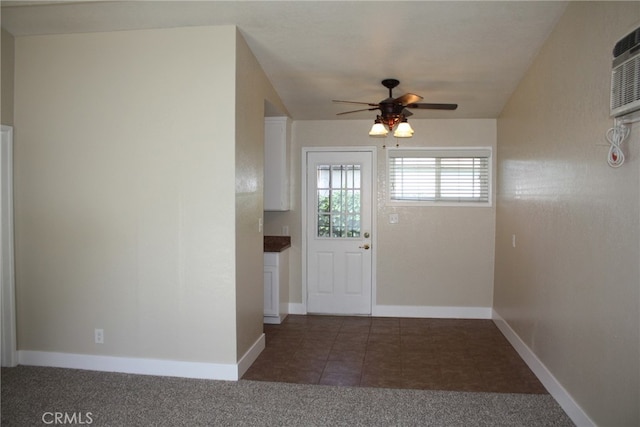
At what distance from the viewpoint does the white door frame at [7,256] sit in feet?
11.8


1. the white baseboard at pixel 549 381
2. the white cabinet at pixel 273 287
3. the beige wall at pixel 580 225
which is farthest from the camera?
the white cabinet at pixel 273 287

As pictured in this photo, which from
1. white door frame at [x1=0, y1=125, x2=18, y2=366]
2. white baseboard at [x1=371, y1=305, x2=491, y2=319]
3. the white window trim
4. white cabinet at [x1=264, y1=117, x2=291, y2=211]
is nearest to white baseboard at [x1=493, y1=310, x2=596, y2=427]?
white baseboard at [x1=371, y1=305, x2=491, y2=319]

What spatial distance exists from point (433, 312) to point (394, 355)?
1.54 metres

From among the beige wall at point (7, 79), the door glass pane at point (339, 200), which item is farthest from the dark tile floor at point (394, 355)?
the beige wall at point (7, 79)

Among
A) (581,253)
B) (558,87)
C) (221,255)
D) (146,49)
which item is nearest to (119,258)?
(221,255)

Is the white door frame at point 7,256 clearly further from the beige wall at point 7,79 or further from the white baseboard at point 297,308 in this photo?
the white baseboard at point 297,308

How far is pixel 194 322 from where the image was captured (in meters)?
3.50

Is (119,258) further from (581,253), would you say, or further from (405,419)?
(581,253)

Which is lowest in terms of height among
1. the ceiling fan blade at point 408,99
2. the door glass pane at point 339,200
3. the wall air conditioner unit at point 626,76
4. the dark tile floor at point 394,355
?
the dark tile floor at point 394,355

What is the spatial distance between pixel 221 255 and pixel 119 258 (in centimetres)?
83

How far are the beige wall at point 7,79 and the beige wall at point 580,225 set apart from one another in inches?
163

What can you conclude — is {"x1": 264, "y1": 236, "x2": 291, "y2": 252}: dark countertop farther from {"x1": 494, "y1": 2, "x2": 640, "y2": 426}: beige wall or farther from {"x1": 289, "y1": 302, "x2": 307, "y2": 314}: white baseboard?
{"x1": 494, "y1": 2, "x2": 640, "y2": 426}: beige wall

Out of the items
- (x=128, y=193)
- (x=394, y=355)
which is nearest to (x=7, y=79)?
(x=128, y=193)

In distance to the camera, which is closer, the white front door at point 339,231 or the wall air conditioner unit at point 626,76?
the wall air conditioner unit at point 626,76
